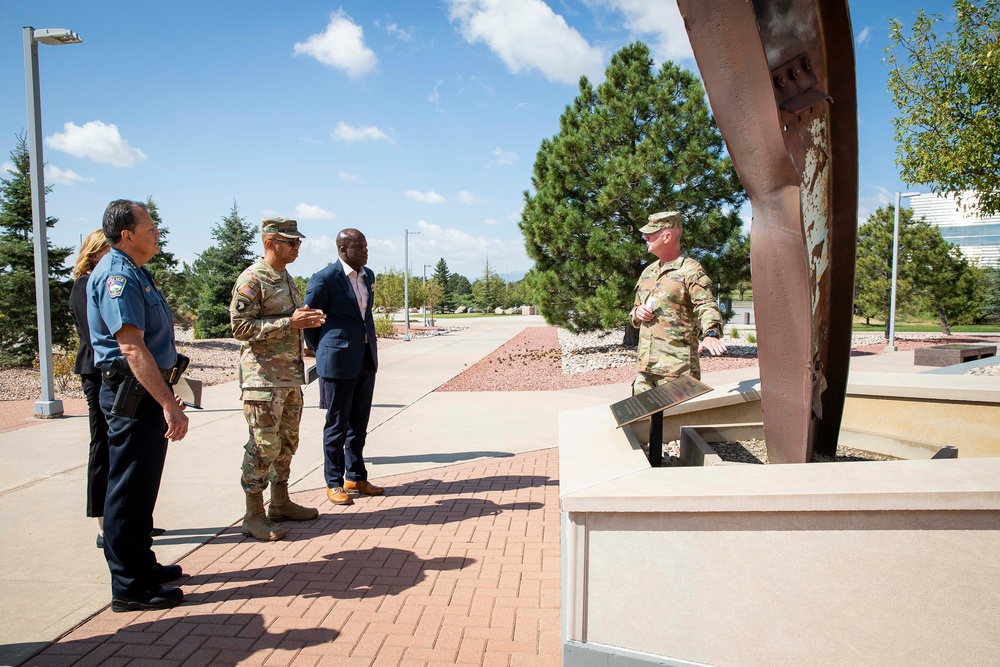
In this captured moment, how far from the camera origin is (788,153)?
2.50m

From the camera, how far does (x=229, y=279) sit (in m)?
23.1

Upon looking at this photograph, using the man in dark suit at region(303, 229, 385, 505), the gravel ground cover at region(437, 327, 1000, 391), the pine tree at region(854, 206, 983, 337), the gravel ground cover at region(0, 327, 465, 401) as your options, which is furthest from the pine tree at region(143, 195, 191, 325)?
the pine tree at region(854, 206, 983, 337)

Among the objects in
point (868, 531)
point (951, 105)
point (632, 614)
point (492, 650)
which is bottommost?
point (492, 650)

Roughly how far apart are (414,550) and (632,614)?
1815mm

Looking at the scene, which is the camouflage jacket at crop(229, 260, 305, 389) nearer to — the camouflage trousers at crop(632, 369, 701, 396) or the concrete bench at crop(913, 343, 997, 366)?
the camouflage trousers at crop(632, 369, 701, 396)

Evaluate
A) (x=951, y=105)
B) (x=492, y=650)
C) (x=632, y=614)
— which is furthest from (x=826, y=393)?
(x=951, y=105)

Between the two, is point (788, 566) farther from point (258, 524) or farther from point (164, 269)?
point (164, 269)

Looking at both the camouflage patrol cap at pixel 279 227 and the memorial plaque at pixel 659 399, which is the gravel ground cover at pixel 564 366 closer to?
the camouflage patrol cap at pixel 279 227

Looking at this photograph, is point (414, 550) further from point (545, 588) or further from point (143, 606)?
point (143, 606)

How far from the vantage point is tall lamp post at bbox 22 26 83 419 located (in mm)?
7465

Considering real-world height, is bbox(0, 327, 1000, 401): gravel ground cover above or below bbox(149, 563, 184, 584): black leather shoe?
above

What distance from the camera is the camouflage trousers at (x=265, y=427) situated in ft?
12.2

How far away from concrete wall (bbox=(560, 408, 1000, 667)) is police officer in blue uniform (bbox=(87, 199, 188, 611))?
2.06 m

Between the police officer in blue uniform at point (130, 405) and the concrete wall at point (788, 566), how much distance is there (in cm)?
206
